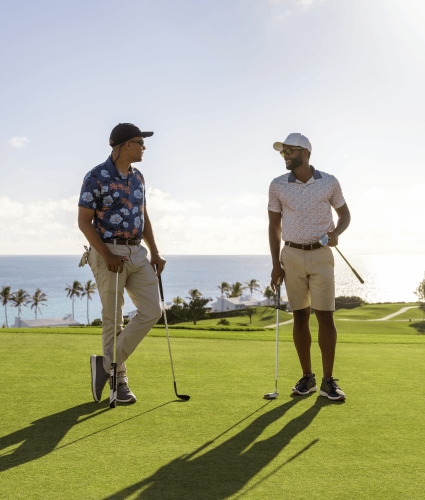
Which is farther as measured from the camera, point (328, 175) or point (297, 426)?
point (328, 175)

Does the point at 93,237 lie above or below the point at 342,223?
below

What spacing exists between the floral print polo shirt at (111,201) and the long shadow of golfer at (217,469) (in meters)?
2.17

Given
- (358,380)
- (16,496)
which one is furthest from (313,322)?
(16,496)

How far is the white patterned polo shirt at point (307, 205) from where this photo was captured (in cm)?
558

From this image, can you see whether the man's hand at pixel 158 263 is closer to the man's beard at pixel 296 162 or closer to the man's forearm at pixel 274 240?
the man's forearm at pixel 274 240

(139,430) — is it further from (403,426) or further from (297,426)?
(403,426)

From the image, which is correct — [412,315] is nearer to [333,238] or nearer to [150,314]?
[333,238]

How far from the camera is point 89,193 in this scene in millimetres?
5141

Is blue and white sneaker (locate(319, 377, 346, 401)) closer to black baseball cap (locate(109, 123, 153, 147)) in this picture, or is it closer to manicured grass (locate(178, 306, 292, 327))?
black baseball cap (locate(109, 123, 153, 147))

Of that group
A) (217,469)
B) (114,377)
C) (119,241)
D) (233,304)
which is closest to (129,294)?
(119,241)

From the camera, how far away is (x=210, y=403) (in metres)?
4.60

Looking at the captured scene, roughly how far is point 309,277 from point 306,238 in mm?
392

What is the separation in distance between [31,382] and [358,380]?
10.2ft

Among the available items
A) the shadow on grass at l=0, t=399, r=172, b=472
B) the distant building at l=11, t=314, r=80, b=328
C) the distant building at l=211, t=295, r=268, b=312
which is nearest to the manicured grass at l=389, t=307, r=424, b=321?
the distant building at l=211, t=295, r=268, b=312
